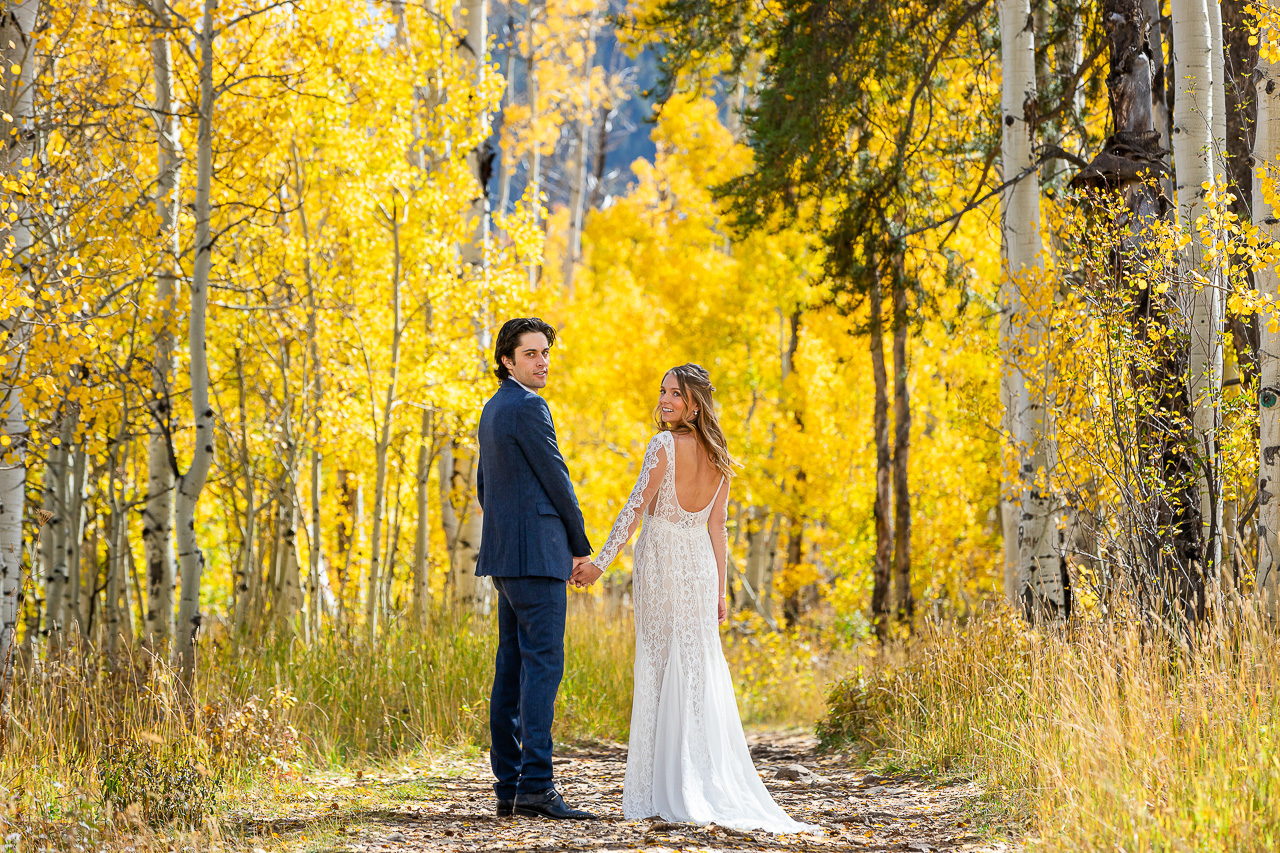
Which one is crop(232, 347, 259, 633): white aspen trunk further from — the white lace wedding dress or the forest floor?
the white lace wedding dress

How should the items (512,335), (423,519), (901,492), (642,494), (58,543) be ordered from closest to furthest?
(512,335), (642,494), (58,543), (423,519), (901,492)

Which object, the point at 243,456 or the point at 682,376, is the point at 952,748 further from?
the point at 243,456

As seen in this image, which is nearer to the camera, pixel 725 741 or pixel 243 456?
pixel 725 741

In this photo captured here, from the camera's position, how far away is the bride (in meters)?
4.15

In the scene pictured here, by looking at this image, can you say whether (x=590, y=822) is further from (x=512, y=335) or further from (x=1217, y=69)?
(x=1217, y=69)

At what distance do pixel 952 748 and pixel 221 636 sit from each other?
15.0 ft

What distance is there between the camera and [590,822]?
4.09m

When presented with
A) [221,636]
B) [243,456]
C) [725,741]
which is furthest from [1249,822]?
[243,456]

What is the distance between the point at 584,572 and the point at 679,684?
1.99ft

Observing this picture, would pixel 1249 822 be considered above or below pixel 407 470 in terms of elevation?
below

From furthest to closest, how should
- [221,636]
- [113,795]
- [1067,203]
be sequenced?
[221,636]
[1067,203]
[113,795]

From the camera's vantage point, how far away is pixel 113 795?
4.07 metres

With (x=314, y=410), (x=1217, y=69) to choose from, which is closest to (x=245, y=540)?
(x=314, y=410)

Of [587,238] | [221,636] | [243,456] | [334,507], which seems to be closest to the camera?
[221,636]
